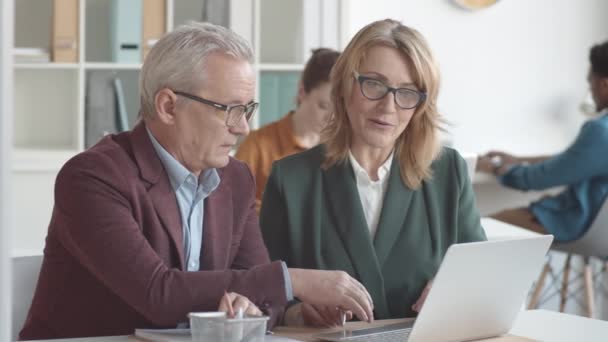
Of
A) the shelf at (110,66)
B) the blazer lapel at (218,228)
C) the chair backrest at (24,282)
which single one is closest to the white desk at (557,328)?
the blazer lapel at (218,228)

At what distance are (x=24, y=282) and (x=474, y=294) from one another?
80cm

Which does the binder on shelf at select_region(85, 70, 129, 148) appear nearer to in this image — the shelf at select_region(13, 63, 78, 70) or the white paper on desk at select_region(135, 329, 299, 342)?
the shelf at select_region(13, 63, 78, 70)

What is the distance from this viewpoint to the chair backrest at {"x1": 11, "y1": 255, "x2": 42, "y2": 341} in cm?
174

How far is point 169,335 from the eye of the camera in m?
1.48

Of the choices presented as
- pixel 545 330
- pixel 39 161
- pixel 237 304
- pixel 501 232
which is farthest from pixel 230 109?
pixel 39 161

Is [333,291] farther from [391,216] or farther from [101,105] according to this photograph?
[101,105]

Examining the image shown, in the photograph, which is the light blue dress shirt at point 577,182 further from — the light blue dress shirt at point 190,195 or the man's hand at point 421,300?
the light blue dress shirt at point 190,195

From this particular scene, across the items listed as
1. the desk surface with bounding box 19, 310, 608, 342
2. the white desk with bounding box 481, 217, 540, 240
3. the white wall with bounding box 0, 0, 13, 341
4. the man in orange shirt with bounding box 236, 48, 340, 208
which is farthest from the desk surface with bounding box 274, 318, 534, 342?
the man in orange shirt with bounding box 236, 48, 340, 208

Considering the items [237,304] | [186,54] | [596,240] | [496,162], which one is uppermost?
[186,54]

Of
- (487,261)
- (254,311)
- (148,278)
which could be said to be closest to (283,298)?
(254,311)

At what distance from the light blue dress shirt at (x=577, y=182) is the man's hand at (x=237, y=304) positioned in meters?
2.82

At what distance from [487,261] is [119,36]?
3102 millimetres

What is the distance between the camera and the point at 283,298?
5.01 feet

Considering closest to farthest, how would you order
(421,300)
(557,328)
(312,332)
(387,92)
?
(312,332)
(557,328)
(421,300)
(387,92)
